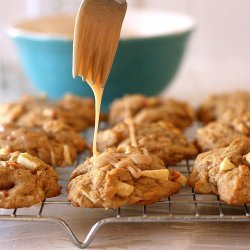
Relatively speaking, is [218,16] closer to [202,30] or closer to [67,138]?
[202,30]

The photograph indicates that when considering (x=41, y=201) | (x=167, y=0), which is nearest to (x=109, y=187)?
(x=41, y=201)

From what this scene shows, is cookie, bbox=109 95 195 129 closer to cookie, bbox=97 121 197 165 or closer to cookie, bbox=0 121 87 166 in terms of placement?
cookie, bbox=97 121 197 165

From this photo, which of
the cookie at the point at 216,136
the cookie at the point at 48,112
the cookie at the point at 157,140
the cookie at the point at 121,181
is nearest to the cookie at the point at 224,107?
the cookie at the point at 216,136

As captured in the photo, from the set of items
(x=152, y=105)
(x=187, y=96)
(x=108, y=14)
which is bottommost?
(x=187, y=96)

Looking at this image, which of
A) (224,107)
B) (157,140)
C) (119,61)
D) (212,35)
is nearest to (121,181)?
(157,140)

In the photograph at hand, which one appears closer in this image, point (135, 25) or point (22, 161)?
point (22, 161)

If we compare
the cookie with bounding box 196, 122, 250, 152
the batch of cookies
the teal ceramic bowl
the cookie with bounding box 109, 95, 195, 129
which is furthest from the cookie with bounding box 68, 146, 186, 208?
the teal ceramic bowl

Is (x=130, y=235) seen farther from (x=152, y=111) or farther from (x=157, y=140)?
(x=152, y=111)
